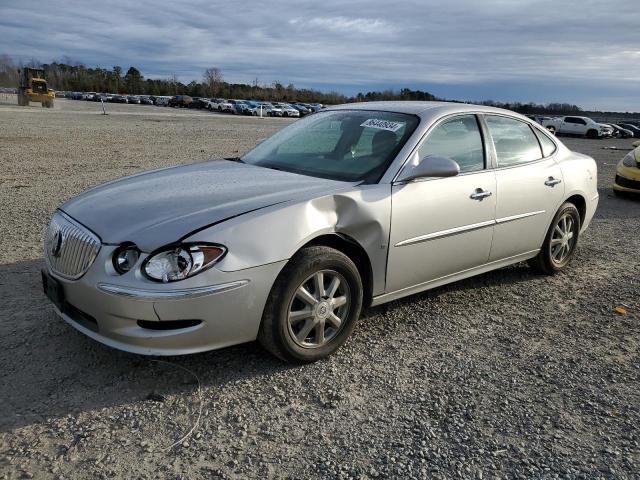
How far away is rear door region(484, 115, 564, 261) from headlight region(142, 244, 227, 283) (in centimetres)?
249

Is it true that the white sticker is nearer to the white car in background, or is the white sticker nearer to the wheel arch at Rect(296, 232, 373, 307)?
the wheel arch at Rect(296, 232, 373, 307)

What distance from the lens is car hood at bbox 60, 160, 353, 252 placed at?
3035 millimetres

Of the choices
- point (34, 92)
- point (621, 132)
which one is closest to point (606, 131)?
point (621, 132)

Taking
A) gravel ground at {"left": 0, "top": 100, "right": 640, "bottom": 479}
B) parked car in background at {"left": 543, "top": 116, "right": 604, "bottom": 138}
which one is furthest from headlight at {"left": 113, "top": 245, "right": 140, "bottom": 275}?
parked car in background at {"left": 543, "top": 116, "right": 604, "bottom": 138}

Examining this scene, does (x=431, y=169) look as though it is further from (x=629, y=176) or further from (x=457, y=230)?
(x=629, y=176)

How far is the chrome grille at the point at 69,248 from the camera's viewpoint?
3088 mm

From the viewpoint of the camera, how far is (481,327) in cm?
413

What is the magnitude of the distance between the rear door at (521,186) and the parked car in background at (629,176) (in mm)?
6179

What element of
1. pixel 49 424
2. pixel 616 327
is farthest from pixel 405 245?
pixel 49 424

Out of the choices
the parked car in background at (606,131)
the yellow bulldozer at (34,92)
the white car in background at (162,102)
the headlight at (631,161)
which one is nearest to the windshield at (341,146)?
the headlight at (631,161)

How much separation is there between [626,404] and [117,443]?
273 centimetres

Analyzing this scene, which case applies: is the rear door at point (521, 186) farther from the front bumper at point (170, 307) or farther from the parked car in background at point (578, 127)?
the parked car in background at point (578, 127)

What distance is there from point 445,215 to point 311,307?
126cm

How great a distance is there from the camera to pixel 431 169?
372 centimetres
